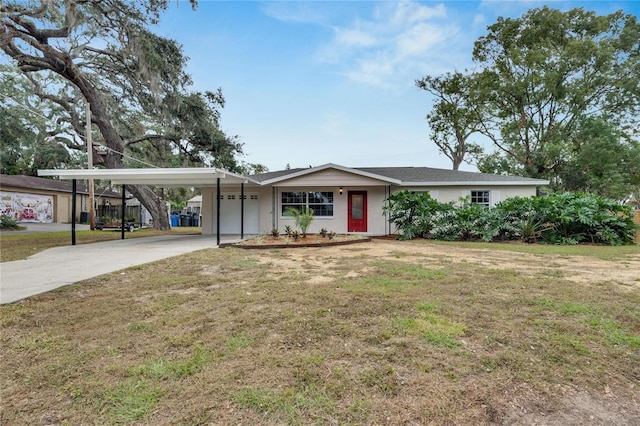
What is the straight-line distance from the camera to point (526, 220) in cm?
1130

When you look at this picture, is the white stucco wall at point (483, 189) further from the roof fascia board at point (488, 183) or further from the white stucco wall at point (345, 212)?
the white stucco wall at point (345, 212)

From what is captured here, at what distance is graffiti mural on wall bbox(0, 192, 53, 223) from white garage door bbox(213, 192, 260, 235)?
16.4 m

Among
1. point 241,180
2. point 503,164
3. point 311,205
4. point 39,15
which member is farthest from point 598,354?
point 503,164

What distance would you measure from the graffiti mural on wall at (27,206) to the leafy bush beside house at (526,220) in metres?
24.5

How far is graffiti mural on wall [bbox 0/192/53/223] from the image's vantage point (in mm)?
20984

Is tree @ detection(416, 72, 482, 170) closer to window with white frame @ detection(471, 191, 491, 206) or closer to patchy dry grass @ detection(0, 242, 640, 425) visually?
window with white frame @ detection(471, 191, 491, 206)

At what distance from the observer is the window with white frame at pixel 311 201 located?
1432 cm

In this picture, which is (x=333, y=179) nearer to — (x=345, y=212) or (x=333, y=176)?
(x=333, y=176)

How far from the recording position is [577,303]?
377 centimetres

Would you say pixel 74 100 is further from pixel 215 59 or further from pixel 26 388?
pixel 26 388

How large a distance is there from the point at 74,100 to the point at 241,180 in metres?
12.5

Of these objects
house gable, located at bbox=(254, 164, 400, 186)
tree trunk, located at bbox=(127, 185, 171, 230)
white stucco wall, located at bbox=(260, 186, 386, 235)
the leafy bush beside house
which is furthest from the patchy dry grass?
tree trunk, located at bbox=(127, 185, 171, 230)

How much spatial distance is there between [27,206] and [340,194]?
2261 centimetres

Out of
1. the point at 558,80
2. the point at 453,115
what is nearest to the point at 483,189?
the point at 558,80
